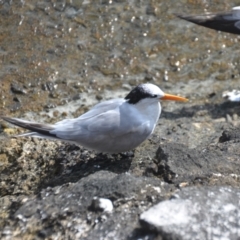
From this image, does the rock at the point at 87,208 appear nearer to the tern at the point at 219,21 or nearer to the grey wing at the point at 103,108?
the grey wing at the point at 103,108

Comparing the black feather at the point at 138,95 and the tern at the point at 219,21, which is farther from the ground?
the black feather at the point at 138,95

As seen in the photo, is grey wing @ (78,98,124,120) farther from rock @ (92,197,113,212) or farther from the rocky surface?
rock @ (92,197,113,212)

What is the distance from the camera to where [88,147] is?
4641mm

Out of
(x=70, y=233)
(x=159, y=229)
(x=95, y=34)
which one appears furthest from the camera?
(x=95, y=34)

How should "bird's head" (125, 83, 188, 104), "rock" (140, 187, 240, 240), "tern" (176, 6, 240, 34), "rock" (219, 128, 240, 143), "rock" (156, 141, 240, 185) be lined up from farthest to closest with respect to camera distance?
"tern" (176, 6, 240, 34) < "rock" (219, 128, 240, 143) < "bird's head" (125, 83, 188, 104) < "rock" (156, 141, 240, 185) < "rock" (140, 187, 240, 240)

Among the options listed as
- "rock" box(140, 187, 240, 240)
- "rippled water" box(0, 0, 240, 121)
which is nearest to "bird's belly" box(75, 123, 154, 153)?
"rock" box(140, 187, 240, 240)

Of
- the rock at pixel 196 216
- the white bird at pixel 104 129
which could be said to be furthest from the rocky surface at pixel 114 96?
the white bird at pixel 104 129

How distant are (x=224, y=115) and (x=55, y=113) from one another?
1353 millimetres

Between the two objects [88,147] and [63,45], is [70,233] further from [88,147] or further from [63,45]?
[63,45]

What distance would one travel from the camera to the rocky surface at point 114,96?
362 centimetres

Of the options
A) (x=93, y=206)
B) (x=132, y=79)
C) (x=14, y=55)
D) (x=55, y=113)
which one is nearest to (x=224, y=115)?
(x=132, y=79)

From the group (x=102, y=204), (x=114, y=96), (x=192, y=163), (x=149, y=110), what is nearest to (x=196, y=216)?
(x=102, y=204)

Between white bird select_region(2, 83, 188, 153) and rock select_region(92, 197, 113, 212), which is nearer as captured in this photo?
rock select_region(92, 197, 113, 212)

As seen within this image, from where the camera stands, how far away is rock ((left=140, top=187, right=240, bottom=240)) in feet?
11.0
